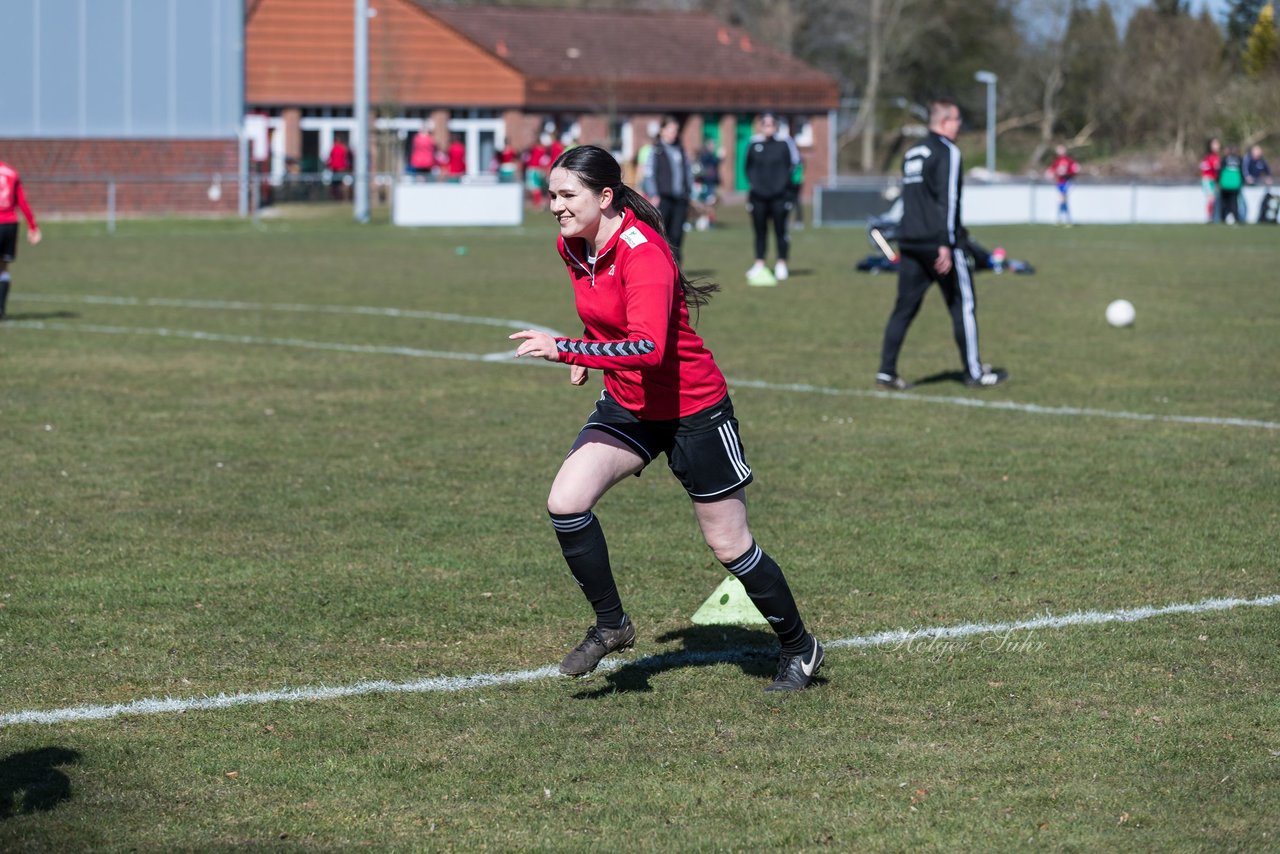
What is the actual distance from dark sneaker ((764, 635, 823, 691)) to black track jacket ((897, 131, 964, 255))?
7.57 m

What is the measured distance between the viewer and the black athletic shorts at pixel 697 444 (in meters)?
5.59

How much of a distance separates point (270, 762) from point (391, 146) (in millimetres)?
55075

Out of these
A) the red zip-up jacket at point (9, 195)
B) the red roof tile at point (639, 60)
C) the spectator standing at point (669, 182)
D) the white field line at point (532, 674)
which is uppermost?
the red roof tile at point (639, 60)

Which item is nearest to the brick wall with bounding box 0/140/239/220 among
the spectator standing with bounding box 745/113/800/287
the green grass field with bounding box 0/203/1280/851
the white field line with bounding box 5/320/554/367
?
the spectator standing with bounding box 745/113/800/287

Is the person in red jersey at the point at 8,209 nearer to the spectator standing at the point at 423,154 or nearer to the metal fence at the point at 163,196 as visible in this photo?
the metal fence at the point at 163,196

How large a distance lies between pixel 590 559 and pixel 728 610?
3.75ft

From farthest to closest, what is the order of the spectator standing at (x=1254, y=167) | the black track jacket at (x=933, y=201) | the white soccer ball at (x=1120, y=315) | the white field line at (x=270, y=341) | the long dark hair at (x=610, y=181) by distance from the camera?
the spectator standing at (x=1254, y=167), the white soccer ball at (x=1120, y=315), the white field line at (x=270, y=341), the black track jacket at (x=933, y=201), the long dark hair at (x=610, y=181)

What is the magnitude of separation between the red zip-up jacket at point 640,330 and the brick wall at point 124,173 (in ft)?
134

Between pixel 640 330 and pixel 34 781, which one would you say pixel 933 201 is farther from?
pixel 34 781

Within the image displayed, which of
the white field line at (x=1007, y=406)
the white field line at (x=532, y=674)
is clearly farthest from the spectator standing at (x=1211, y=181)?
the white field line at (x=532, y=674)

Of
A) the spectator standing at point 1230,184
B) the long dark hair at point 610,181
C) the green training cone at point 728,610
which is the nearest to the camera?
the long dark hair at point 610,181

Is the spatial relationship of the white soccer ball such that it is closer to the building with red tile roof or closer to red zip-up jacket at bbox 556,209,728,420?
red zip-up jacket at bbox 556,209,728,420

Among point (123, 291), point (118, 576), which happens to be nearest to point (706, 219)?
point (123, 291)

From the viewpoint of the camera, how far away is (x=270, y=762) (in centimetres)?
502
